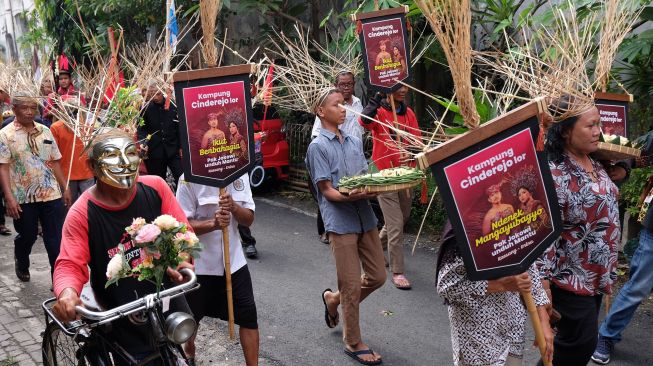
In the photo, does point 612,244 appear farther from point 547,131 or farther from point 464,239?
point 464,239

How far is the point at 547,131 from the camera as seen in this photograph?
12.5ft

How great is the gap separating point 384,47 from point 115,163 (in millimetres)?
3635

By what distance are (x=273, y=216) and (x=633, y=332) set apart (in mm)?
5529

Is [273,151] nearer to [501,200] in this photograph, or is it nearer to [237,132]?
[237,132]

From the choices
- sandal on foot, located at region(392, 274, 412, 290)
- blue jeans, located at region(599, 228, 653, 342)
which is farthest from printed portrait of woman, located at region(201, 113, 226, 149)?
blue jeans, located at region(599, 228, 653, 342)

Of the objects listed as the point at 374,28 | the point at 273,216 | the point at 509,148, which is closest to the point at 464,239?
the point at 509,148

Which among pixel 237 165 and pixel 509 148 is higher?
pixel 509 148

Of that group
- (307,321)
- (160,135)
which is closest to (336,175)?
(307,321)

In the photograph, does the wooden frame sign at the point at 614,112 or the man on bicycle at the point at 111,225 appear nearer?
the man on bicycle at the point at 111,225

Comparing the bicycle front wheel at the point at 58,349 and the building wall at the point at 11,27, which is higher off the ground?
the building wall at the point at 11,27

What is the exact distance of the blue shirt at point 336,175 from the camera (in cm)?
502

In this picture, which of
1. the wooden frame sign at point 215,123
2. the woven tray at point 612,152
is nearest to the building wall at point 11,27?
the wooden frame sign at point 215,123

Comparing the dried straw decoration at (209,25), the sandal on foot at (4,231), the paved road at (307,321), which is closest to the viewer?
the dried straw decoration at (209,25)

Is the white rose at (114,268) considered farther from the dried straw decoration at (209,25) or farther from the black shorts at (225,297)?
the dried straw decoration at (209,25)
